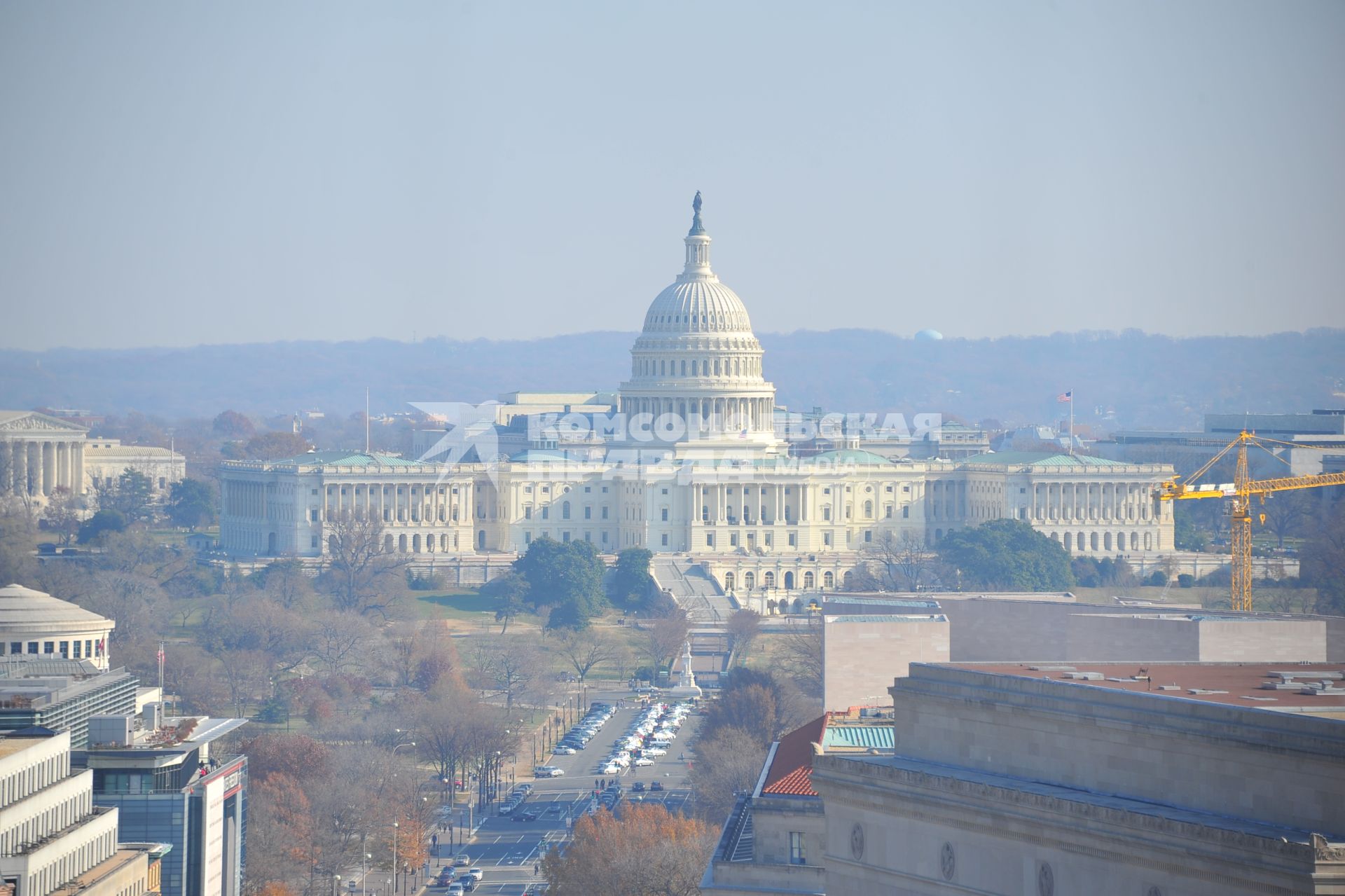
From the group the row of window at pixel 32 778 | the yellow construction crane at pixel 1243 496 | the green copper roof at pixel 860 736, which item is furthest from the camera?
the yellow construction crane at pixel 1243 496

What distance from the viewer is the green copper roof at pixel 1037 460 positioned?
172375 mm

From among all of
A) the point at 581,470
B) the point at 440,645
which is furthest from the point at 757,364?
the point at 440,645

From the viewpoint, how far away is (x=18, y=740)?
53562mm

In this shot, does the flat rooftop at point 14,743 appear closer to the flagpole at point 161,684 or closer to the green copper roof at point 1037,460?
the flagpole at point 161,684

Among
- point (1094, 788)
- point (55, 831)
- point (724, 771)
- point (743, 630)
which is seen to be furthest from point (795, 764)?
point (743, 630)

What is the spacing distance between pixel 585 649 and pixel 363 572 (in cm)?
2400

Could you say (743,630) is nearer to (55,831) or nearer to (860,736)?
(860,736)

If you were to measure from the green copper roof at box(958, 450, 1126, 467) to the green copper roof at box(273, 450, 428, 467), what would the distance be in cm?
3734

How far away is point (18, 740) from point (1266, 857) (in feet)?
92.8

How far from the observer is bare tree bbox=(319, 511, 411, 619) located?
13675 cm

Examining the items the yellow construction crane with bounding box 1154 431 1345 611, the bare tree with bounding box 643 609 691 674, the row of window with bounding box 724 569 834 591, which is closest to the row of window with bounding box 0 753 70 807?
the yellow construction crane with bounding box 1154 431 1345 611

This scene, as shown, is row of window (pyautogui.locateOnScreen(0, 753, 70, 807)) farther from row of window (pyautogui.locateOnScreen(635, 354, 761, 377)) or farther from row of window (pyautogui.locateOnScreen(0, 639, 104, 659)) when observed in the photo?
row of window (pyautogui.locateOnScreen(635, 354, 761, 377))

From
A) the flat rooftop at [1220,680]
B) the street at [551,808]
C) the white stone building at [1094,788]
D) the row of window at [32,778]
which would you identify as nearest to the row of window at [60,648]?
the street at [551,808]

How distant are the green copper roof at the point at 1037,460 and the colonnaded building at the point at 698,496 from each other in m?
0.27
